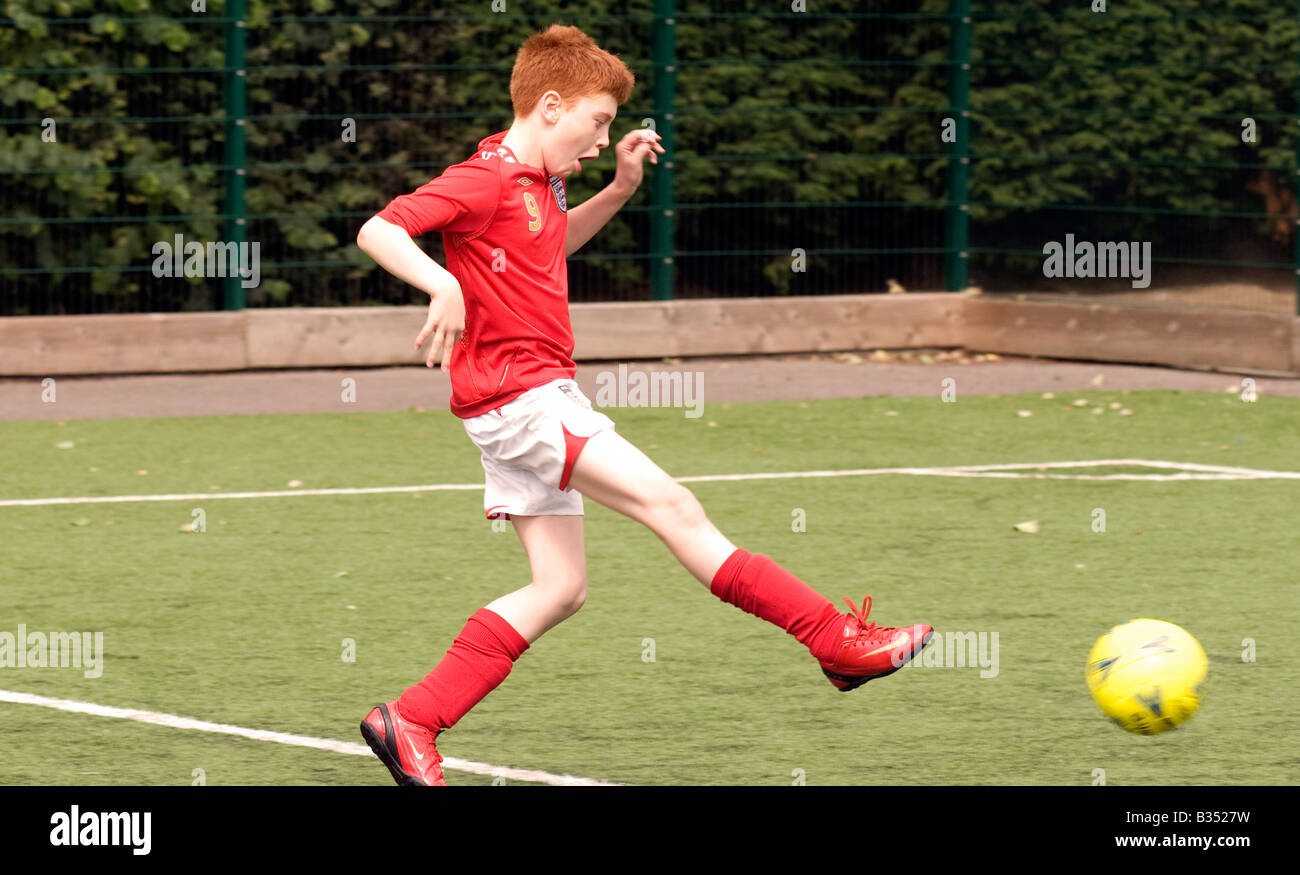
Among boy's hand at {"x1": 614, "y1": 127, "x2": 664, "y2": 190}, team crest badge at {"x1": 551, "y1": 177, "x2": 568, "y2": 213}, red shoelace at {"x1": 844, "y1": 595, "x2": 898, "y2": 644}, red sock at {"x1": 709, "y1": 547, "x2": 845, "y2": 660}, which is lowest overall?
red shoelace at {"x1": 844, "y1": 595, "x2": 898, "y2": 644}

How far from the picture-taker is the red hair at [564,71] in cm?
530

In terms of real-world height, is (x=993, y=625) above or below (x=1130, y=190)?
below

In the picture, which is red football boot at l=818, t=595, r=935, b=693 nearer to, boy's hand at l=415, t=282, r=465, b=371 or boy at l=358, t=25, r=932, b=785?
boy at l=358, t=25, r=932, b=785

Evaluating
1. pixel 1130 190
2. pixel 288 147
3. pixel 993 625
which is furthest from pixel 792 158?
pixel 993 625

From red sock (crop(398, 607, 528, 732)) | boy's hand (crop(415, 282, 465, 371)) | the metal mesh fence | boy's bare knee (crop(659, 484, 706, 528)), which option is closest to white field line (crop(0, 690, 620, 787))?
red sock (crop(398, 607, 528, 732))

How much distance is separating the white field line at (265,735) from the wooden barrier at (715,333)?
7748 mm

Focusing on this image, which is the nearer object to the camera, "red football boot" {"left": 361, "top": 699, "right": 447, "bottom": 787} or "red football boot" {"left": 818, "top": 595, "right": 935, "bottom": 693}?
"red football boot" {"left": 361, "top": 699, "right": 447, "bottom": 787}

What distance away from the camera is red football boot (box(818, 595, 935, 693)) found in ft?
17.0

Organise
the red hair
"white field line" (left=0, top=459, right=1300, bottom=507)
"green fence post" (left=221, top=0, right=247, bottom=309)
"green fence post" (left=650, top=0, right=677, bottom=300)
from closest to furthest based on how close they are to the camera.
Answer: the red hair → "white field line" (left=0, top=459, right=1300, bottom=507) → "green fence post" (left=221, top=0, right=247, bottom=309) → "green fence post" (left=650, top=0, right=677, bottom=300)

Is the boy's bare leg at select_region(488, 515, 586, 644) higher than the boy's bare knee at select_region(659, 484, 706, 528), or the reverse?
the boy's bare knee at select_region(659, 484, 706, 528)

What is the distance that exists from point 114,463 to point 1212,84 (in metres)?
7.40

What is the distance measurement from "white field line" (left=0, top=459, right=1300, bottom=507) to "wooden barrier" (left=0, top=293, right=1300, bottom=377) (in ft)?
11.9

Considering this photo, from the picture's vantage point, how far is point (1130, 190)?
14594mm
